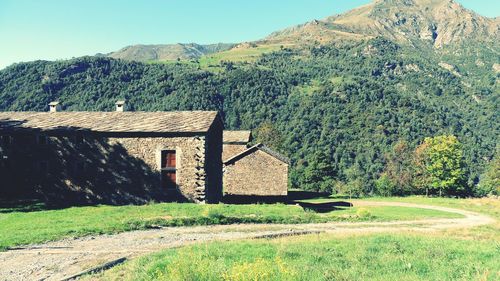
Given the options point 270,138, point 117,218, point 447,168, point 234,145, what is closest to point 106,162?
point 117,218

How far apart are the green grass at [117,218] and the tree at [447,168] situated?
121ft

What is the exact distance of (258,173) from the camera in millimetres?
41719

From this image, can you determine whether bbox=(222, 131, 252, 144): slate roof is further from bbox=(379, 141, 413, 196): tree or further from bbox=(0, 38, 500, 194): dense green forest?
bbox=(0, 38, 500, 194): dense green forest

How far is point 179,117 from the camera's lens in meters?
29.8

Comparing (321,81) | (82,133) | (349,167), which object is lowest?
(349,167)

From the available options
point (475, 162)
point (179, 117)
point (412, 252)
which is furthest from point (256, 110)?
point (412, 252)

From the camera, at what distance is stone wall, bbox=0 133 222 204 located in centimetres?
2720

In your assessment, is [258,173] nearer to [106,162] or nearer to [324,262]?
[106,162]

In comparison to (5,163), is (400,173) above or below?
below

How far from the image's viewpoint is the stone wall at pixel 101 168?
2720cm

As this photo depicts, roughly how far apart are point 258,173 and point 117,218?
2213cm

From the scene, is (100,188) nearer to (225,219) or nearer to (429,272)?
(225,219)

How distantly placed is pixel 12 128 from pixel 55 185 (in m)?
4.97

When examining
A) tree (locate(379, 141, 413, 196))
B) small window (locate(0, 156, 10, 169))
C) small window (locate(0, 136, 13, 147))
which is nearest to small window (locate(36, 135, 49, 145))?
small window (locate(0, 136, 13, 147))
